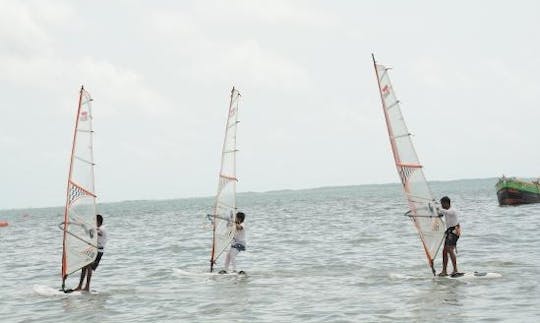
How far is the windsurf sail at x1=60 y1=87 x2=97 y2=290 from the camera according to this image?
18.2 m

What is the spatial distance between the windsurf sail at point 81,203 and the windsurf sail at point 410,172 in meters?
7.53

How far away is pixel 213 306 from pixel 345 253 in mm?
13471

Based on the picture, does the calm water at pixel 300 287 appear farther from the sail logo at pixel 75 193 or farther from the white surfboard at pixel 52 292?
the sail logo at pixel 75 193

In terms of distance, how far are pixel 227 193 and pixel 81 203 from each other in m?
5.49

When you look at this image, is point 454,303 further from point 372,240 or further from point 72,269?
point 372,240

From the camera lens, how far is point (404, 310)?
609 inches

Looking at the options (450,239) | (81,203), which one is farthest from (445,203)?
(81,203)

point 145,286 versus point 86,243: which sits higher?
point 86,243

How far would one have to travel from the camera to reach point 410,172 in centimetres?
1831

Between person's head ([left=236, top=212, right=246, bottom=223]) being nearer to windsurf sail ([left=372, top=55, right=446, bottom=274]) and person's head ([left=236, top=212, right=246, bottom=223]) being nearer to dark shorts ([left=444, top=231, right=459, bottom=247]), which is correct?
windsurf sail ([left=372, top=55, right=446, bottom=274])

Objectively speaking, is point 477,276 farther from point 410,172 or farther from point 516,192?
point 516,192

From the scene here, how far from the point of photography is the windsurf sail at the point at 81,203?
59.6 ft

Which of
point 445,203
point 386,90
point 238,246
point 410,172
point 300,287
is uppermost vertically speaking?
point 386,90

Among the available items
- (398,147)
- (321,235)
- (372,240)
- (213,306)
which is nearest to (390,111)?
(398,147)
